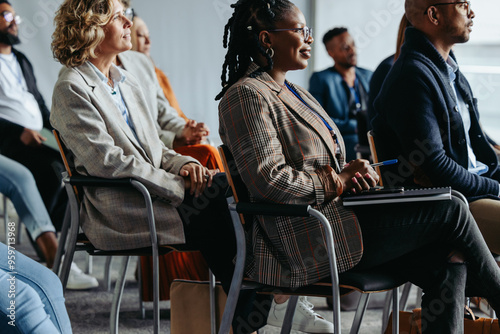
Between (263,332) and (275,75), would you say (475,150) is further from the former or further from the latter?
(263,332)

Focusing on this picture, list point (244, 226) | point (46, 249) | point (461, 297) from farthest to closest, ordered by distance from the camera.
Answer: point (46, 249) → point (244, 226) → point (461, 297)

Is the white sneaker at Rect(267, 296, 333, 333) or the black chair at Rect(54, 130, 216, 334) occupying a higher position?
the black chair at Rect(54, 130, 216, 334)

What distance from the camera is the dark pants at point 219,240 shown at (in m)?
1.98

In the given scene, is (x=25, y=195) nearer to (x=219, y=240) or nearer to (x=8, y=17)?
(x=8, y=17)

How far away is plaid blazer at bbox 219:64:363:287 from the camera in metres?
1.79

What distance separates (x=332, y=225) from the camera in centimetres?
181

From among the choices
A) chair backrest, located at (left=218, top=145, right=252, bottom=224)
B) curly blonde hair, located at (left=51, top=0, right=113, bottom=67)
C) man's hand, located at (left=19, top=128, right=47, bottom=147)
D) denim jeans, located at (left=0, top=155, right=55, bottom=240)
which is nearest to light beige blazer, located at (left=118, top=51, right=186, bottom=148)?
curly blonde hair, located at (left=51, top=0, right=113, bottom=67)

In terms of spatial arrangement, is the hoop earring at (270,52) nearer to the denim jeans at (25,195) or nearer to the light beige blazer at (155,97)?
the light beige blazer at (155,97)

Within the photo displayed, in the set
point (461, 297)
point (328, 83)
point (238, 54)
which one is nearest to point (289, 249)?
point (461, 297)

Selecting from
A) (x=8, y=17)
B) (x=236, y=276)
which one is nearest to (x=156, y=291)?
(x=236, y=276)

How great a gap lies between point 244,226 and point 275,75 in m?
0.47

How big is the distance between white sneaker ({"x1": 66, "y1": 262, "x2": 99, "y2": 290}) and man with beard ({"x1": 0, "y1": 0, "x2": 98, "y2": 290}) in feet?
0.85

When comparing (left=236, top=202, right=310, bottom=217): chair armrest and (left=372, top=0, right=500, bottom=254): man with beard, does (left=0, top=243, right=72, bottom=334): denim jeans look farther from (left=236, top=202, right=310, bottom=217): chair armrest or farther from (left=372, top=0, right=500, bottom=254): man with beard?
(left=372, top=0, right=500, bottom=254): man with beard

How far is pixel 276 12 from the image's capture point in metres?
2.00
